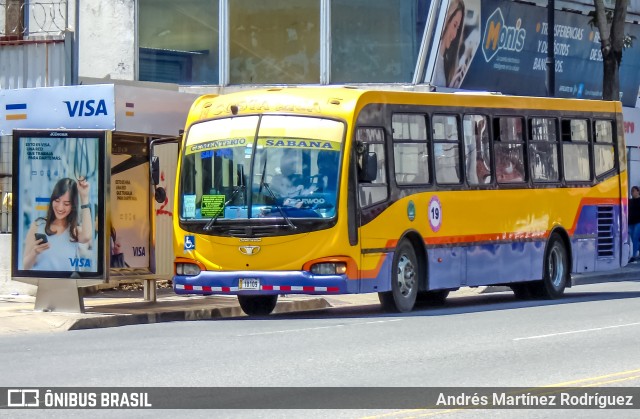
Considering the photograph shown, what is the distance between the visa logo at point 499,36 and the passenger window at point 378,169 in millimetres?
14390

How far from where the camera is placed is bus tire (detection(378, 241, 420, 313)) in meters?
19.8

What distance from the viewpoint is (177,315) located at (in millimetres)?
19859

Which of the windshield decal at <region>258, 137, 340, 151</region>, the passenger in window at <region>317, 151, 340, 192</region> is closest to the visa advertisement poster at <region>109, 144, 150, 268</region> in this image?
the windshield decal at <region>258, 137, 340, 151</region>

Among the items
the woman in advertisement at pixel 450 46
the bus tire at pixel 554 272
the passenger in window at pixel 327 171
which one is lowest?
the bus tire at pixel 554 272

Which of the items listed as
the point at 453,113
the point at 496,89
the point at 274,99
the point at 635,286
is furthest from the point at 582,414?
the point at 496,89

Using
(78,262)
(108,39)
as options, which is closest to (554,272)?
(78,262)

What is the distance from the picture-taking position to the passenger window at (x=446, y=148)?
2103cm

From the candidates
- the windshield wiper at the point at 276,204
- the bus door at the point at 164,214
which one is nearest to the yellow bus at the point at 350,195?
the windshield wiper at the point at 276,204

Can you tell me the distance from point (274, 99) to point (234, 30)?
486 inches

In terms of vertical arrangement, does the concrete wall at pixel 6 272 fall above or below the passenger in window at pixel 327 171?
below

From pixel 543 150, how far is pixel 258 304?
19.1 ft

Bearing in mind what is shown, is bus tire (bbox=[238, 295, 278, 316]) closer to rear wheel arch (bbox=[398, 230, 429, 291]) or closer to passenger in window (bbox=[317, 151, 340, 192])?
rear wheel arch (bbox=[398, 230, 429, 291])

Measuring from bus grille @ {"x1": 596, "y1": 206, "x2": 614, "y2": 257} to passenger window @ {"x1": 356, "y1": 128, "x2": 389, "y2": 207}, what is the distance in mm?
6495

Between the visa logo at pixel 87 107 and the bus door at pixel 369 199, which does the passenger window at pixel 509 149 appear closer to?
the bus door at pixel 369 199
